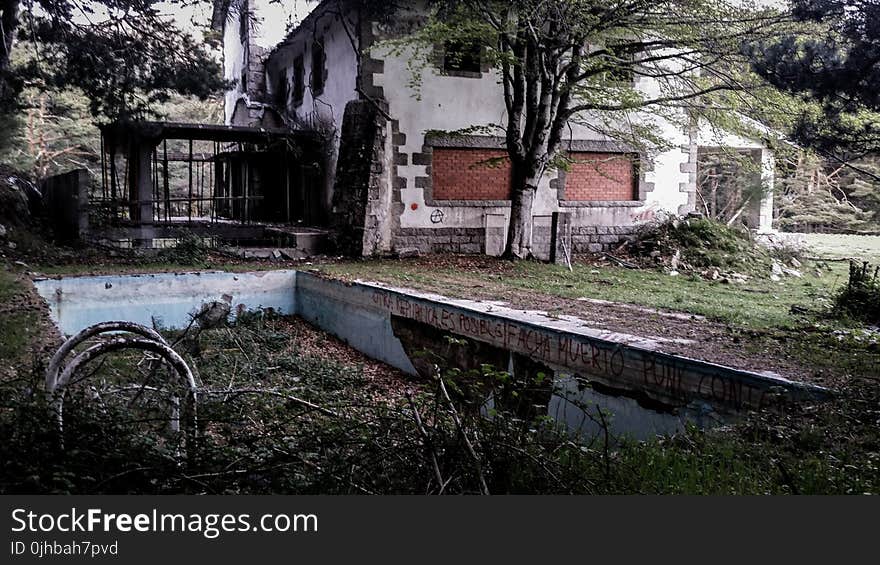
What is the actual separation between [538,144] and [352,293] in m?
6.33

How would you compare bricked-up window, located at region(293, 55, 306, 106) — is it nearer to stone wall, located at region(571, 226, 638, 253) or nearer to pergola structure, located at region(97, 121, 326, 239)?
pergola structure, located at region(97, 121, 326, 239)

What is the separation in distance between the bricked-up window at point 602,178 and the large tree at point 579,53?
1.16 m

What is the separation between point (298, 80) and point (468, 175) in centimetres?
689

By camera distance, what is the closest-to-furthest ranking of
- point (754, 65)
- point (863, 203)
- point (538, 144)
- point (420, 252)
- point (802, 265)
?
point (754, 65) → point (538, 144) → point (420, 252) → point (802, 265) → point (863, 203)

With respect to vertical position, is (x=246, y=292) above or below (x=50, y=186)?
below

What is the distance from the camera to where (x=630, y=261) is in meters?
18.5

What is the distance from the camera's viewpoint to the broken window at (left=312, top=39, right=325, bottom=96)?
19.8 m

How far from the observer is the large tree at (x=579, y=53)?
14.6m

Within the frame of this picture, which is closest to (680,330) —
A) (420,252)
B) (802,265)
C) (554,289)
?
(554,289)

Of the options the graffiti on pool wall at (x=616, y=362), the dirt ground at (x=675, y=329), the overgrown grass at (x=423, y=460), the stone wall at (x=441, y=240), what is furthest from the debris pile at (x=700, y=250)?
the overgrown grass at (x=423, y=460)

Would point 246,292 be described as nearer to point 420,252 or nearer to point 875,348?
point 420,252

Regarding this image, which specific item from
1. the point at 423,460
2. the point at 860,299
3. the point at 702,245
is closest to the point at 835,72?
the point at 860,299

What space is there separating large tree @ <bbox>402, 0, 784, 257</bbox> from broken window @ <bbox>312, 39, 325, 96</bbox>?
3662 millimetres

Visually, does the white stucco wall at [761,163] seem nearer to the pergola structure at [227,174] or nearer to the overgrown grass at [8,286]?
the pergola structure at [227,174]
